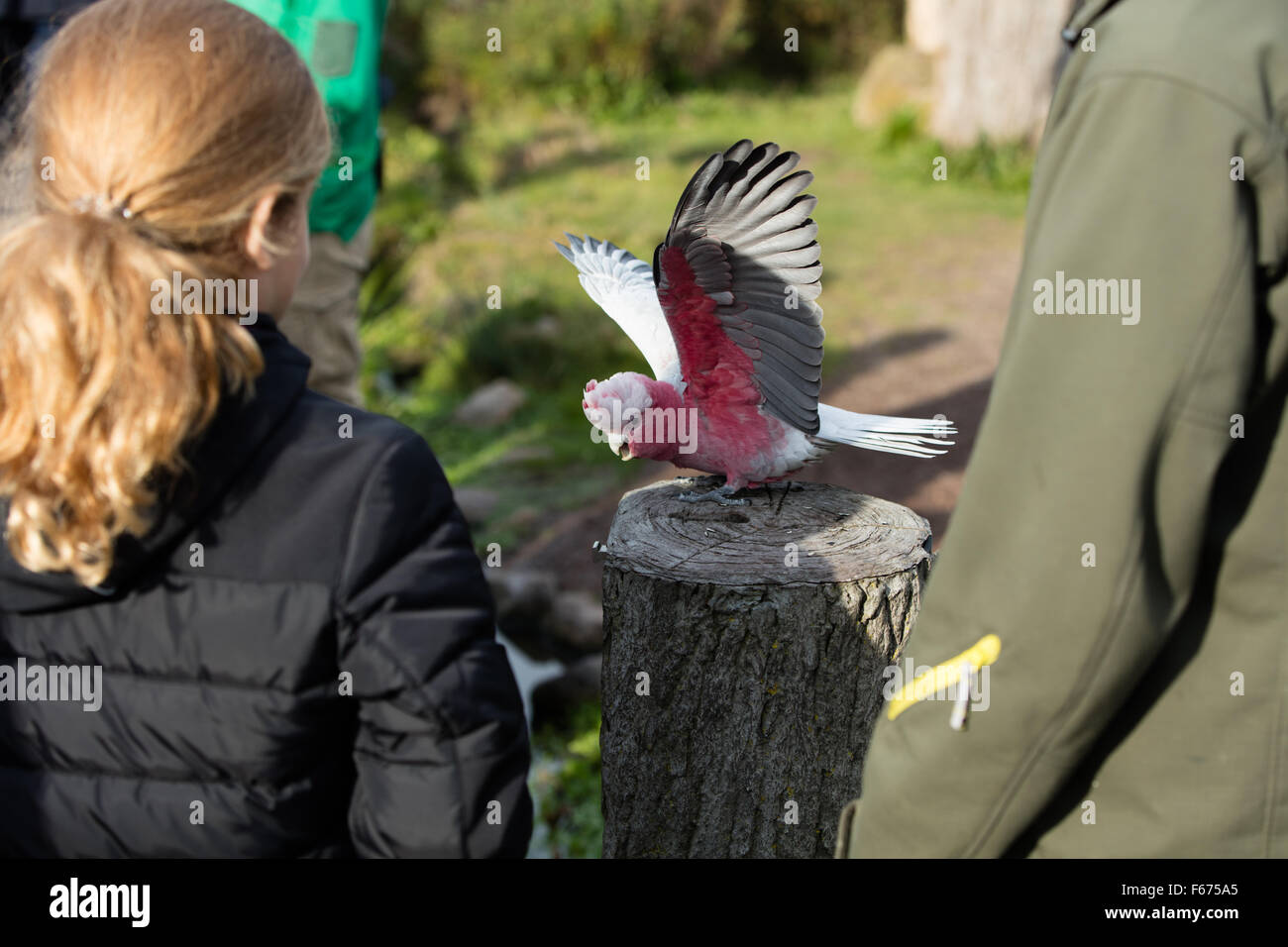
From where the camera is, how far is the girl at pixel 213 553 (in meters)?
1.24

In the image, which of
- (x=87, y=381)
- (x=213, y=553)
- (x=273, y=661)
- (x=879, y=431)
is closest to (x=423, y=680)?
(x=273, y=661)

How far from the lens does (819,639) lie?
222 cm

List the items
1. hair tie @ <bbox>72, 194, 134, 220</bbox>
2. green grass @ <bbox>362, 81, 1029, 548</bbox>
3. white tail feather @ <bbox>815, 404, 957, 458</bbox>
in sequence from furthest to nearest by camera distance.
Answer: green grass @ <bbox>362, 81, 1029, 548</bbox> < white tail feather @ <bbox>815, 404, 957, 458</bbox> < hair tie @ <bbox>72, 194, 134, 220</bbox>

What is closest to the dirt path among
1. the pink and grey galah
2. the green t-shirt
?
the green t-shirt

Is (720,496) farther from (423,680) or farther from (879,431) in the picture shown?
(423,680)

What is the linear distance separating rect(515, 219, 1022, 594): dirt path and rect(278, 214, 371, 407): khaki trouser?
1196 mm

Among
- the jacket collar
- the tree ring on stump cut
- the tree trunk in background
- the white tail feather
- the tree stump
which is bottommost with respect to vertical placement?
the tree stump

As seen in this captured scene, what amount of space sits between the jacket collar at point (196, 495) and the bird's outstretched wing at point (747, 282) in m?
1.20

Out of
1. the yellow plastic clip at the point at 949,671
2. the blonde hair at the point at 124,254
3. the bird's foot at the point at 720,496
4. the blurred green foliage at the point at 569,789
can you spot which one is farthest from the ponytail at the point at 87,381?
the blurred green foliage at the point at 569,789

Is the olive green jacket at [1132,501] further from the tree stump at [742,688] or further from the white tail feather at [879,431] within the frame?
the white tail feather at [879,431]

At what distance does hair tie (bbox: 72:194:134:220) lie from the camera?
124 cm

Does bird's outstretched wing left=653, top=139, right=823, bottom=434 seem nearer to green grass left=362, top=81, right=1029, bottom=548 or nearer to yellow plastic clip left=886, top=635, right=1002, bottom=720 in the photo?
yellow plastic clip left=886, top=635, right=1002, bottom=720

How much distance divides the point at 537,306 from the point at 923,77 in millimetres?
7561

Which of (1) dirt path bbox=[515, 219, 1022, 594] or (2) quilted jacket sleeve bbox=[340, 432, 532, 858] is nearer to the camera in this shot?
(2) quilted jacket sleeve bbox=[340, 432, 532, 858]
